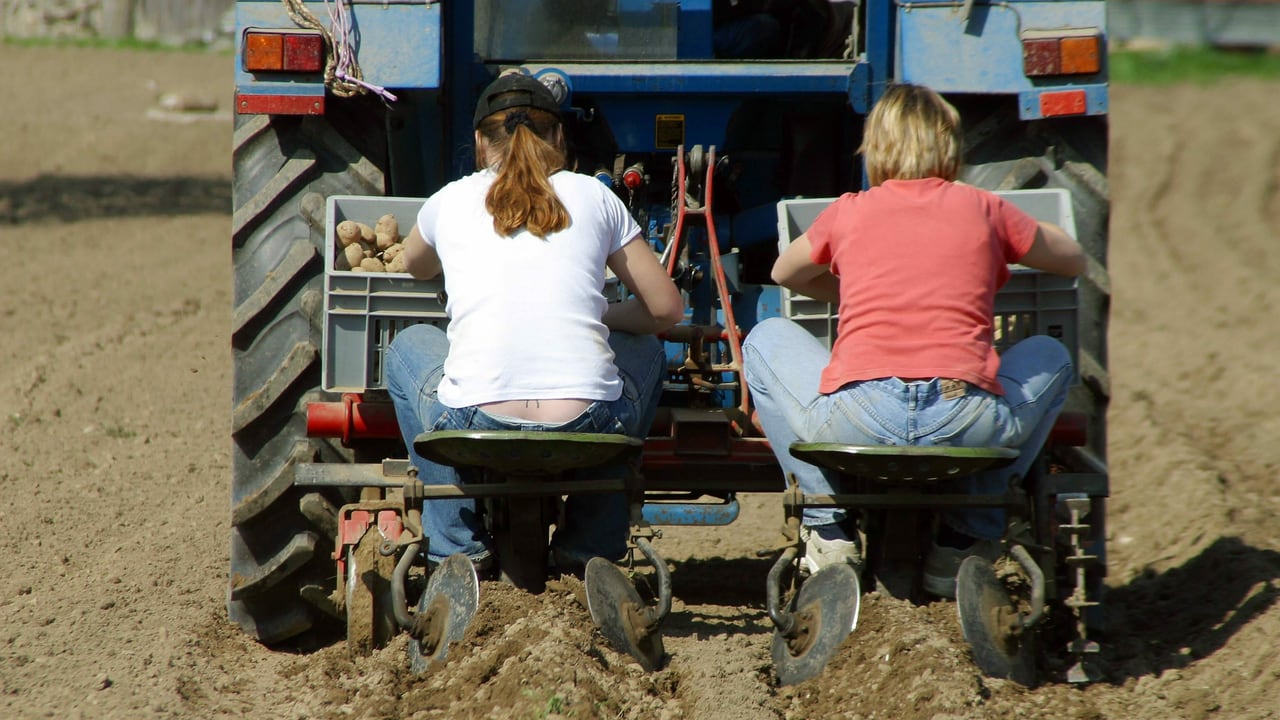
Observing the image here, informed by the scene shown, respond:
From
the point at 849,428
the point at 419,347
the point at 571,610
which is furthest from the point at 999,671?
the point at 419,347

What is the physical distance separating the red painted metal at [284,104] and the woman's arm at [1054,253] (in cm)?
183

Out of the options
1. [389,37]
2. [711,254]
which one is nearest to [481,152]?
[389,37]

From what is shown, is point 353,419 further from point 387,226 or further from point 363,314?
point 387,226

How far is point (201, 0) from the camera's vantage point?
75.3 feet

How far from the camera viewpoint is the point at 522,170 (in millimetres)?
3393

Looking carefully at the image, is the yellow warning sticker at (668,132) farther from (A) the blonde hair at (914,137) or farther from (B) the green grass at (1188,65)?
(B) the green grass at (1188,65)

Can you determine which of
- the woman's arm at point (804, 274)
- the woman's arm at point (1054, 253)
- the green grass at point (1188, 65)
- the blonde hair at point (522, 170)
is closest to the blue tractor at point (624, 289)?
the woman's arm at point (804, 274)

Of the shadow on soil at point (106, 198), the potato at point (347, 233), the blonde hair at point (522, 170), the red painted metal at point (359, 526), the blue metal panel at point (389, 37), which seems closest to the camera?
the blonde hair at point (522, 170)

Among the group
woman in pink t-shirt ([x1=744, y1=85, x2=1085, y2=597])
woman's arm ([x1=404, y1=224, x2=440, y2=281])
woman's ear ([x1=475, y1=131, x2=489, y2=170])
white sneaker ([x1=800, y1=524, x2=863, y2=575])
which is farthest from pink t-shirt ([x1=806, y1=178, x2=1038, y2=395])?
woman's arm ([x1=404, y1=224, x2=440, y2=281])

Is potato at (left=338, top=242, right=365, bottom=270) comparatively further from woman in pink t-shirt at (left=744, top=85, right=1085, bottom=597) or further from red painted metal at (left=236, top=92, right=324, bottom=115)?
woman in pink t-shirt at (left=744, top=85, right=1085, bottom=597)

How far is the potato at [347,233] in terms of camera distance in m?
3.69

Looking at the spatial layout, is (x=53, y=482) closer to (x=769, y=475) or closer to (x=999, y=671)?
(x=769, y=475)

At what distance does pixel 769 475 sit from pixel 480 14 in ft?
5.45

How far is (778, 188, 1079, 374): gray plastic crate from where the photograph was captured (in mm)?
3717
